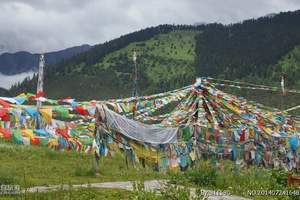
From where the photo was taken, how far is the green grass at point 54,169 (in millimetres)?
16297

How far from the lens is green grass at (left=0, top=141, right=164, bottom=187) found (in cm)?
1630

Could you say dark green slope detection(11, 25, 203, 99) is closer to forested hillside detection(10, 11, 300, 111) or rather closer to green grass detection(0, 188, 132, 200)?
forested hillside detection(10, 11, 300, 111)

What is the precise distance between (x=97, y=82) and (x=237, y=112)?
149 metres

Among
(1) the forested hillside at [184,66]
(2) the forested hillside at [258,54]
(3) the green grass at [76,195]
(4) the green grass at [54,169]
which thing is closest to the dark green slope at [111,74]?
(1) the forested hillside at [184,66]

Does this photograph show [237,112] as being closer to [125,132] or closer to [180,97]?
[180,97]

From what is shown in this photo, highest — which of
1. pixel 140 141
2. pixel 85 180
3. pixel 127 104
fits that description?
pixel 127 104

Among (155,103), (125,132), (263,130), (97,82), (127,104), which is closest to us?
(125,132)

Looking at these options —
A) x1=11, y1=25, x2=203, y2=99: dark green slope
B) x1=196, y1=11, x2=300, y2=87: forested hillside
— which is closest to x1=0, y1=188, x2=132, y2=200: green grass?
A: x1=196, y1=11, x2=300, y2=87: forested hillside

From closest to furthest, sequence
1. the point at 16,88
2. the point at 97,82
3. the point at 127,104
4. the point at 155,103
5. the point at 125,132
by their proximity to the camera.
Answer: the point at 125,132, the point at 127,104, the point at 155,103, the point at 97,82, the point at 16,88

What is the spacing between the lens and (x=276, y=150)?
2244cm

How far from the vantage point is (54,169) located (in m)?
19.8

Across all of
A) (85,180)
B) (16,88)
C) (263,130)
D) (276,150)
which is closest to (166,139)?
(85,180)

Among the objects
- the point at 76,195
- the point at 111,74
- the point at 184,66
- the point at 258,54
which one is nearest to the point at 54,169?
the point at 76,195

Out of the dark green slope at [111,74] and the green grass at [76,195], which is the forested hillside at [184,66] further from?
the green grass at [76,195]
